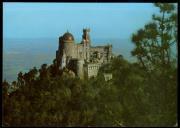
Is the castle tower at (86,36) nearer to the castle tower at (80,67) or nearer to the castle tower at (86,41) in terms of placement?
the castle tower at (86,41)

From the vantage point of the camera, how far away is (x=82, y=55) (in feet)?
19.1

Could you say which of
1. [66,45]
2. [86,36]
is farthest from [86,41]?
[66,45]

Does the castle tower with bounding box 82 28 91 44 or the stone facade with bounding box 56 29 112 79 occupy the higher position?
the castle tower with bounding box 82 28 91 44

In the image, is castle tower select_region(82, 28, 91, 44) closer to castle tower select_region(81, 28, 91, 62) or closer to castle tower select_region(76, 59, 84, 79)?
castle tower select_region(81, 28, 91, 62)

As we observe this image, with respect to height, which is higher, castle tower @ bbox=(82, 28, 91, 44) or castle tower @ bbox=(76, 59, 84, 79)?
castle tower @ bbox=(82, 28, 91, 44)

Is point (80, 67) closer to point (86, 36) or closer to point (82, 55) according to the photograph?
point (82, 55)

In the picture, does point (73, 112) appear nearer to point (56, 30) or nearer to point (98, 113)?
point (98, 113)

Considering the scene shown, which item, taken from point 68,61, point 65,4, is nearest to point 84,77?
point 68,61

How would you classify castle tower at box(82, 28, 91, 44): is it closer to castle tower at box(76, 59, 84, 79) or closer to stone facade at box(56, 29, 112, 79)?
stone facade at box(56, 29, 112, 79)

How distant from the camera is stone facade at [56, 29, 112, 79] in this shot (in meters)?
5.80

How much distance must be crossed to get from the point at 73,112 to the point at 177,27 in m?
1.00

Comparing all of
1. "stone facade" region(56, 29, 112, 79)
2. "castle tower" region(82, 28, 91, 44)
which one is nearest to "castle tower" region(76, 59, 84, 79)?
"stone facade" region(56, 29, 112, 79)

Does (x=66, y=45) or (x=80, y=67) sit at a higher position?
(x=66, y=45)

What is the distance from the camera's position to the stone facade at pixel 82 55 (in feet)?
19.0
